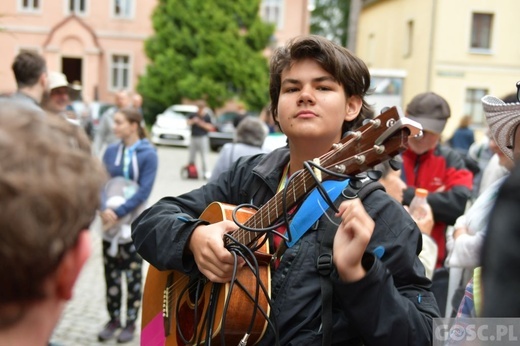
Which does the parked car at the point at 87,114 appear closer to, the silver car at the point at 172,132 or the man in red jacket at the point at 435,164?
the silver car at the point at 172,132

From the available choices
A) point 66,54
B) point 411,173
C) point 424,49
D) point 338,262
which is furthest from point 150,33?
point 338,262

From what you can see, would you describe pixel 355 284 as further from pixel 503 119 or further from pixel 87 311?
pixel 87 311

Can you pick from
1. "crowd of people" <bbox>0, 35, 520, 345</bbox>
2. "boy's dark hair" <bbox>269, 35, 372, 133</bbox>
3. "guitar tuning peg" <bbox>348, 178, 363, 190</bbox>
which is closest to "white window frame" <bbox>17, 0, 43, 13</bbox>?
"crowd of people" <bbox>0, 35, 520, 345</bbox>

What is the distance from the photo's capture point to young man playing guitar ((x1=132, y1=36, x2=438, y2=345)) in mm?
2105

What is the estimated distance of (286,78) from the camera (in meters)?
2.69

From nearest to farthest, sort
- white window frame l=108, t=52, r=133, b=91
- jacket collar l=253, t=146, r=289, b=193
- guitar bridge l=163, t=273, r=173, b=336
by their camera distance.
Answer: jacket collar l=253, t=146, r=289, b=193 → guitar bridge l=163, t=273, r=173, b=336 → white window frame l=108, t=52, r=133, b=91

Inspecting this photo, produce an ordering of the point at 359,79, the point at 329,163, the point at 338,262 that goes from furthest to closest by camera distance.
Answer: the point at 359,79, the point at 329,163, the point at 338,262

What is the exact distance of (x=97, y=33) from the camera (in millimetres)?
40688

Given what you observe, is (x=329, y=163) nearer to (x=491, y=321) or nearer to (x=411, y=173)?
(x=491, y=321)

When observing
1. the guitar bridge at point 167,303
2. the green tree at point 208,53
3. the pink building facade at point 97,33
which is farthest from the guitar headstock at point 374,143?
the pink building facade at point 97,33

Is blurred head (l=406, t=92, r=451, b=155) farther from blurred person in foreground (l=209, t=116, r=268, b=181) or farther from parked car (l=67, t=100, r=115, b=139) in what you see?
parked car (l=67, t=100, r=115, b=139)

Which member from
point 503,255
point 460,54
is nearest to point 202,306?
point 503,255

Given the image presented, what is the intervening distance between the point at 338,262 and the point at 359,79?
2.74 feet

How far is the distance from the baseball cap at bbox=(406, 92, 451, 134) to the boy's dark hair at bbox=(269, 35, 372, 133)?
6.81ft
